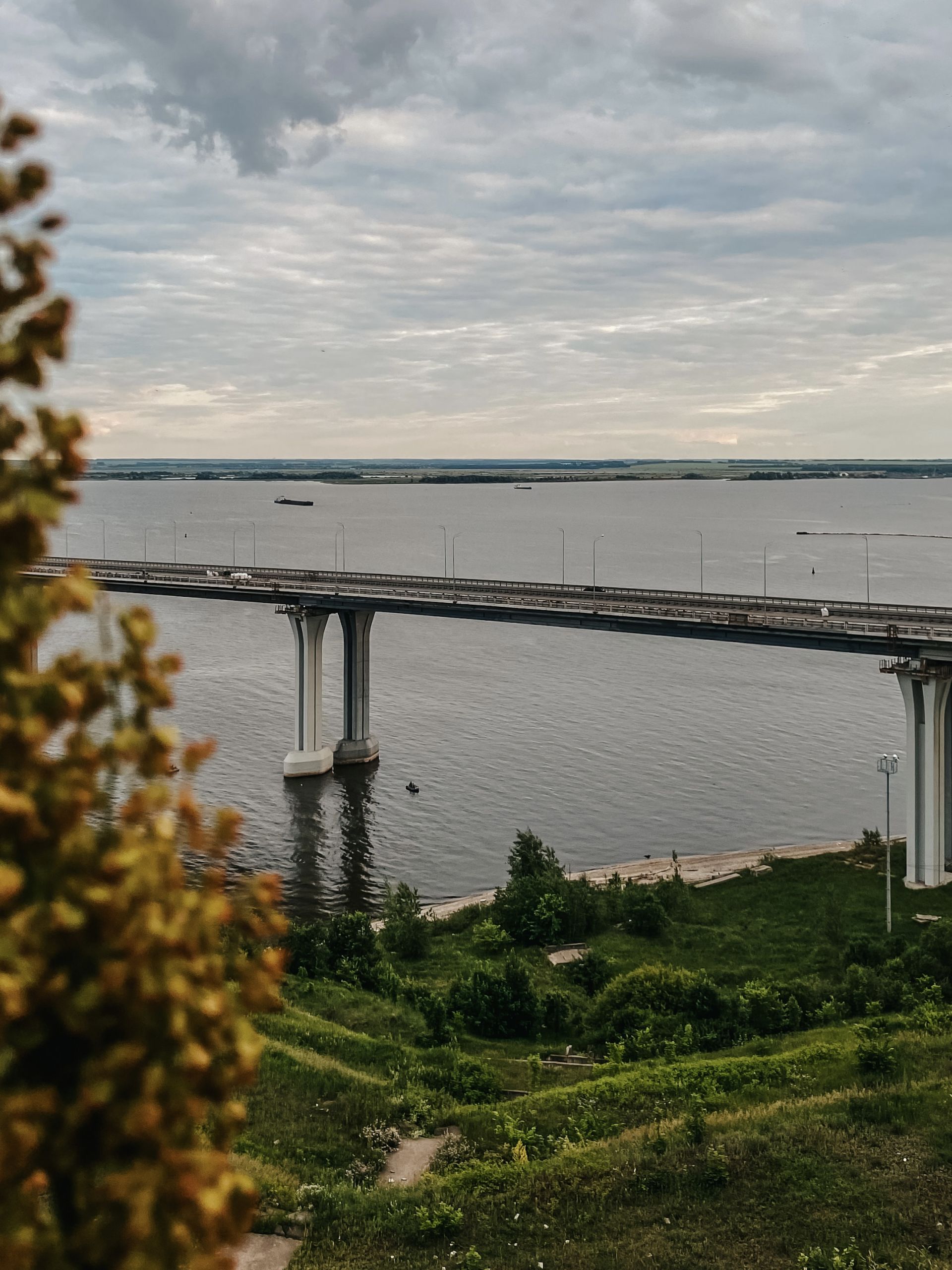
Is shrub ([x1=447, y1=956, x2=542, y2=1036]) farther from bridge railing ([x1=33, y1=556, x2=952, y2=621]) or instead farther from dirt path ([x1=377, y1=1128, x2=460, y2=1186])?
→ bridge railing ([x1=33, y1=556, x2=952, y2=621])

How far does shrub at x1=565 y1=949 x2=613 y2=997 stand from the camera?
118 feet

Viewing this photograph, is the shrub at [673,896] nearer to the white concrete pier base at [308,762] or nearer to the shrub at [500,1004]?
the shrub at [500,1004]

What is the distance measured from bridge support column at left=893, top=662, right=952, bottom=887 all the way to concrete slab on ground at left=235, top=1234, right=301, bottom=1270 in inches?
1461

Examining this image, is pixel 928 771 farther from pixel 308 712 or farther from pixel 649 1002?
pixel 308 712

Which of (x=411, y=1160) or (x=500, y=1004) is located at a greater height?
(x=411, y=1160)

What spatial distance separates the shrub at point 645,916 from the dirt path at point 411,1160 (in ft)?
69.0

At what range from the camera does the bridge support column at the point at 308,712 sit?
6925cm

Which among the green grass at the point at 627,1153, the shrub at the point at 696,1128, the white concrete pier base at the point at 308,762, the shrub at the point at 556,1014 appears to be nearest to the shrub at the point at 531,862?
the shrub at the point at 556,1014

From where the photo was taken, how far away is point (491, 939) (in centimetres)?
4053

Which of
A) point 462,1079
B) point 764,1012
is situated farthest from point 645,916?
point 462,1079

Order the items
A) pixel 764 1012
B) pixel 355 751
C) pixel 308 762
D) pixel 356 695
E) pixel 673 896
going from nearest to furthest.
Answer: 1. pixel 764 1012
2. pixel 673 896
3. pixel 308 762
4. pixel 355 751
5. pixel 356 695

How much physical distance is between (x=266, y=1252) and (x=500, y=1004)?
15.4 metres

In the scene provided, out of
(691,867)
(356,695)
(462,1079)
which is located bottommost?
(691,867)

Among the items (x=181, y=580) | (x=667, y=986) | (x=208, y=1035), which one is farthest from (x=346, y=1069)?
(x=181, y=580)
